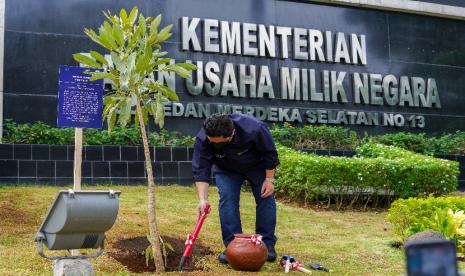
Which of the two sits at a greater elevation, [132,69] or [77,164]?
[132,69]

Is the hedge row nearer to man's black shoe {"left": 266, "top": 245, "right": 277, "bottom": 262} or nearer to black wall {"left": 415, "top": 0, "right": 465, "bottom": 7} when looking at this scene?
man's black shoe {"left": 266, "top": 245, "right": 277, "bottom": 262}

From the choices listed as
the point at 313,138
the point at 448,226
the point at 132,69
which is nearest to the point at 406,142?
the point at 313,138

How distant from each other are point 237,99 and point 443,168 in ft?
16.3

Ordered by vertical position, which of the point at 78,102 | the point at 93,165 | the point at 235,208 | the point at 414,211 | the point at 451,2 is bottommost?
the point at 414,211

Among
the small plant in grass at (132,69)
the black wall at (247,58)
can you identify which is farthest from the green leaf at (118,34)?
the black wall at (247,58)

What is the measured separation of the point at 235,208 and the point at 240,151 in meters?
0.54

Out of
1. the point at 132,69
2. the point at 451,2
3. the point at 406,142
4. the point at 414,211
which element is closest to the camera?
the point at 132,69

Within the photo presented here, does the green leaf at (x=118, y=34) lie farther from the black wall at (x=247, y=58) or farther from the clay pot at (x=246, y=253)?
the black wall at (x=247, y=58)

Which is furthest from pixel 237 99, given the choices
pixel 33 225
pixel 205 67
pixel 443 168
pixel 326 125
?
pixel 33 225

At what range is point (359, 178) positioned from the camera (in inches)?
396

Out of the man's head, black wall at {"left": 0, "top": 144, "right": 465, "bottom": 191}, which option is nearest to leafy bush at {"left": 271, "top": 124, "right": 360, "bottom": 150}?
black wall at {"left": 0, "top": 144, "right": 465, "bottom": 191}

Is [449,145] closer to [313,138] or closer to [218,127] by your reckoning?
[313,138]

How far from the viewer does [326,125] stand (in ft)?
47.7

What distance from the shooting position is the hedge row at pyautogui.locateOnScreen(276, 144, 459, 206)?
9.98m
